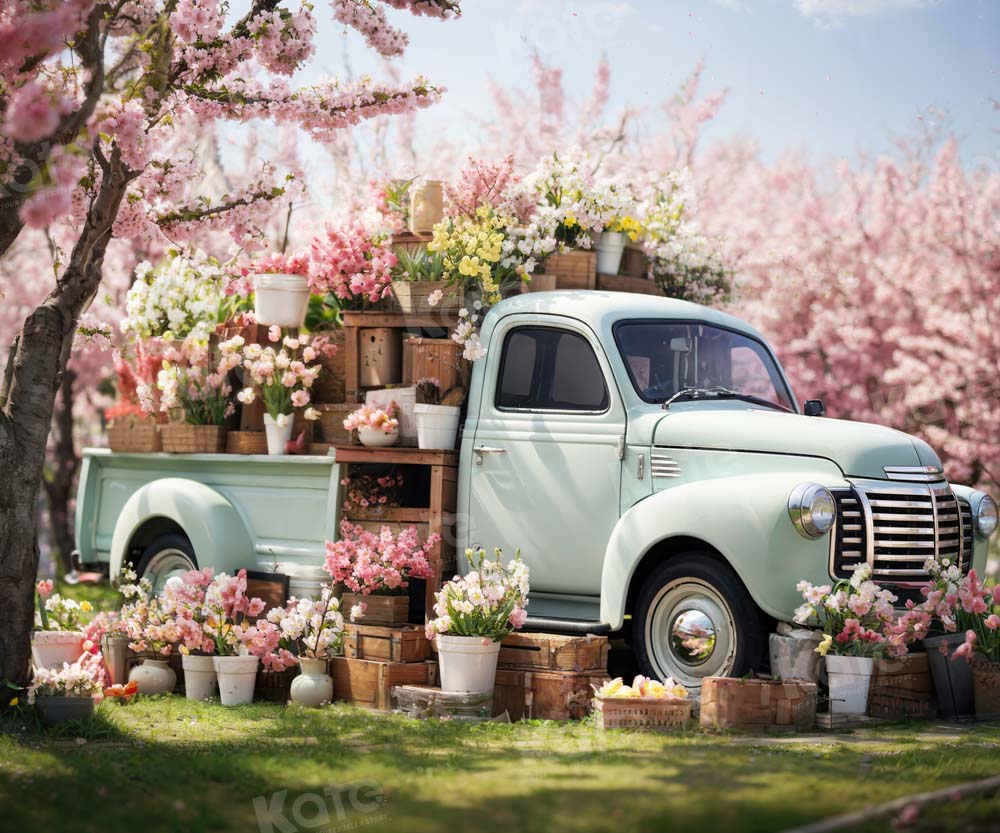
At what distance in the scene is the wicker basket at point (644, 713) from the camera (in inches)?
246

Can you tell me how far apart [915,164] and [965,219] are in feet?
6.39

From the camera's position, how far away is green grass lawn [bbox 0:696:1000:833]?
14.2 ft

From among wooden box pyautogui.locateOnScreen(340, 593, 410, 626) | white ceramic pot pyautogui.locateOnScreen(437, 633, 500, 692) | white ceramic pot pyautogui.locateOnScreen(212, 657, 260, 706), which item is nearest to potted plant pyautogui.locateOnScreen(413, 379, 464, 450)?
wooden box pyautogui.locateOnScreen(340, 593, 410, 626)

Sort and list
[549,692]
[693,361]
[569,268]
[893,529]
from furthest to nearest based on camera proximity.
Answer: [569,268]
[693,361]
[549,692]
[893,529]

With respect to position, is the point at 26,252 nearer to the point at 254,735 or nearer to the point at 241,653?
the point at 241,653

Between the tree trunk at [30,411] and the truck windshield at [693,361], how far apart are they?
9.37 feet

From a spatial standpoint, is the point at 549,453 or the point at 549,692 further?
the point at 549,453

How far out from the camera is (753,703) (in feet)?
20.5

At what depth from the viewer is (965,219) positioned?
15445mm

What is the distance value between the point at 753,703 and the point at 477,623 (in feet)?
4.88

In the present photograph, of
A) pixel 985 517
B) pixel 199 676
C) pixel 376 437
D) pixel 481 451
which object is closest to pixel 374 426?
pixel 376 437

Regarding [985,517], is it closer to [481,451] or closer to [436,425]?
[481,451]

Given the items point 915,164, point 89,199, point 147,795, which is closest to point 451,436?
point 89,199

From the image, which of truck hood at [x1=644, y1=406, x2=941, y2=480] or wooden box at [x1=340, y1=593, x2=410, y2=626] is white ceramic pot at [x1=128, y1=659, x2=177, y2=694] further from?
truck hood at [x1=644, y1=406, x2=941, y2=480]
